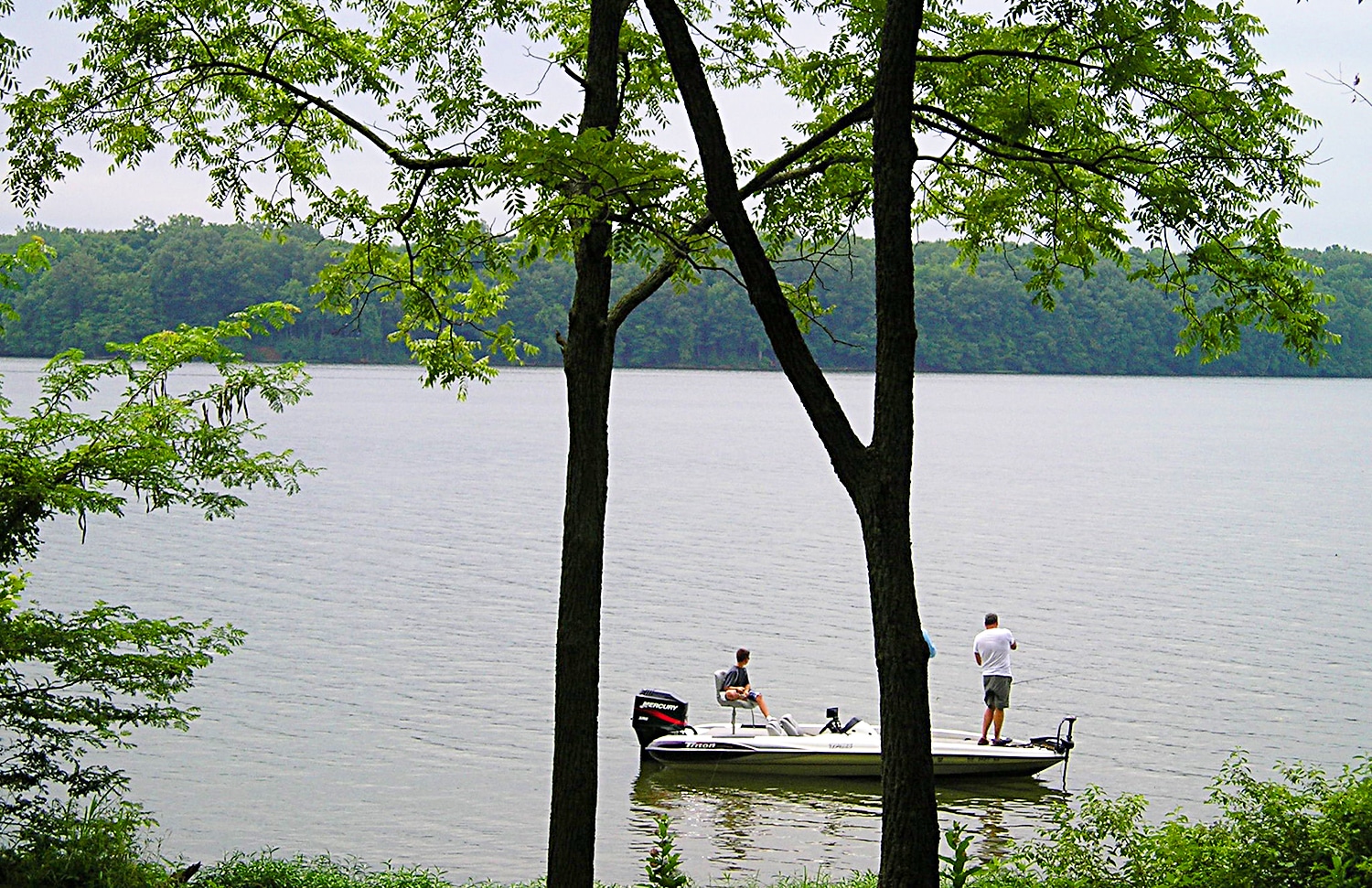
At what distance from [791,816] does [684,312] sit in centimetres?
11061

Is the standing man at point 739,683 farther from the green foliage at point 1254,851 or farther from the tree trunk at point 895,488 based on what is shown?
the tree trunk at point 895,488

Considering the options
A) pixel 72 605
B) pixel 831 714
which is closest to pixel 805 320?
pixel 831 714

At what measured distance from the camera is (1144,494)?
55781 millimetres

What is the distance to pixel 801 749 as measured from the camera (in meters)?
19.4

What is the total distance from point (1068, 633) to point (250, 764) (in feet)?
56.6

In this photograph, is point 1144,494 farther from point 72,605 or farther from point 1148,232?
point 1148,232

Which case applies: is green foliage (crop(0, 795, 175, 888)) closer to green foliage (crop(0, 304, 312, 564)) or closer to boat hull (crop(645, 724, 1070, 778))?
green foliage (crop(0, 304, 312, 564))

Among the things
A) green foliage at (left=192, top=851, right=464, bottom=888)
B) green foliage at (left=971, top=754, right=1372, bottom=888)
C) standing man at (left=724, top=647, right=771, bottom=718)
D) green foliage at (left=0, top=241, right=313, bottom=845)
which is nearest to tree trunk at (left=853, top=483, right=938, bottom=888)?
green foliage at (left=971, top=754, right=1372, bottom=888)

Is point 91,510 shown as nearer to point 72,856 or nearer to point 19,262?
point 19,262

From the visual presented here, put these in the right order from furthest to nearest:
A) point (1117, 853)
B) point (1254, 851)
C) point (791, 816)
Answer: point (791, 816) < point (1117, 853) < point (1254, 851)

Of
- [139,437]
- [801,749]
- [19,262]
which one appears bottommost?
[801,749]

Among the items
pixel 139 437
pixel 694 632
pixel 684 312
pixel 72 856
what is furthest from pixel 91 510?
pixel 684 312

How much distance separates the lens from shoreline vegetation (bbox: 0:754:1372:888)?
6520 mm

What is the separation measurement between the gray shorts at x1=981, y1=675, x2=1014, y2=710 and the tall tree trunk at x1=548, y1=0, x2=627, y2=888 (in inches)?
475
